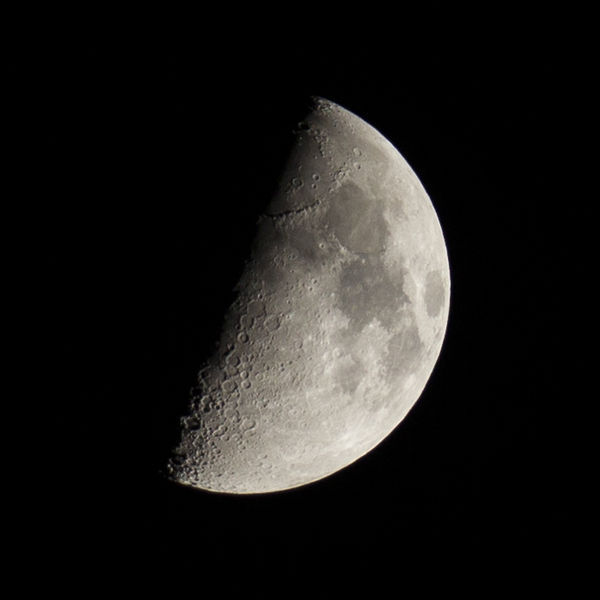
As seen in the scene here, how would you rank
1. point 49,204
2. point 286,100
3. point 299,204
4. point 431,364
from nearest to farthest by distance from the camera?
point 49,204 < point 299,204 < point 286,100 < point 431,364

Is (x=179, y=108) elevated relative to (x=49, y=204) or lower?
elevated

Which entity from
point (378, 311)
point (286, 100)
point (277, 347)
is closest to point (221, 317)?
point (277, 347)

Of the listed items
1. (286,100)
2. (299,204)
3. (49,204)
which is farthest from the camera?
(286,100)

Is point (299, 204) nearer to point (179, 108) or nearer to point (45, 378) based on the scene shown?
point (179, 108)

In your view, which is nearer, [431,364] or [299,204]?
[299,204]

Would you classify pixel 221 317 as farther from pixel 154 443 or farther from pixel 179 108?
pixel 179 108

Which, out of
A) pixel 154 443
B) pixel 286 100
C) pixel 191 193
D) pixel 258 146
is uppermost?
pixel 286 100
